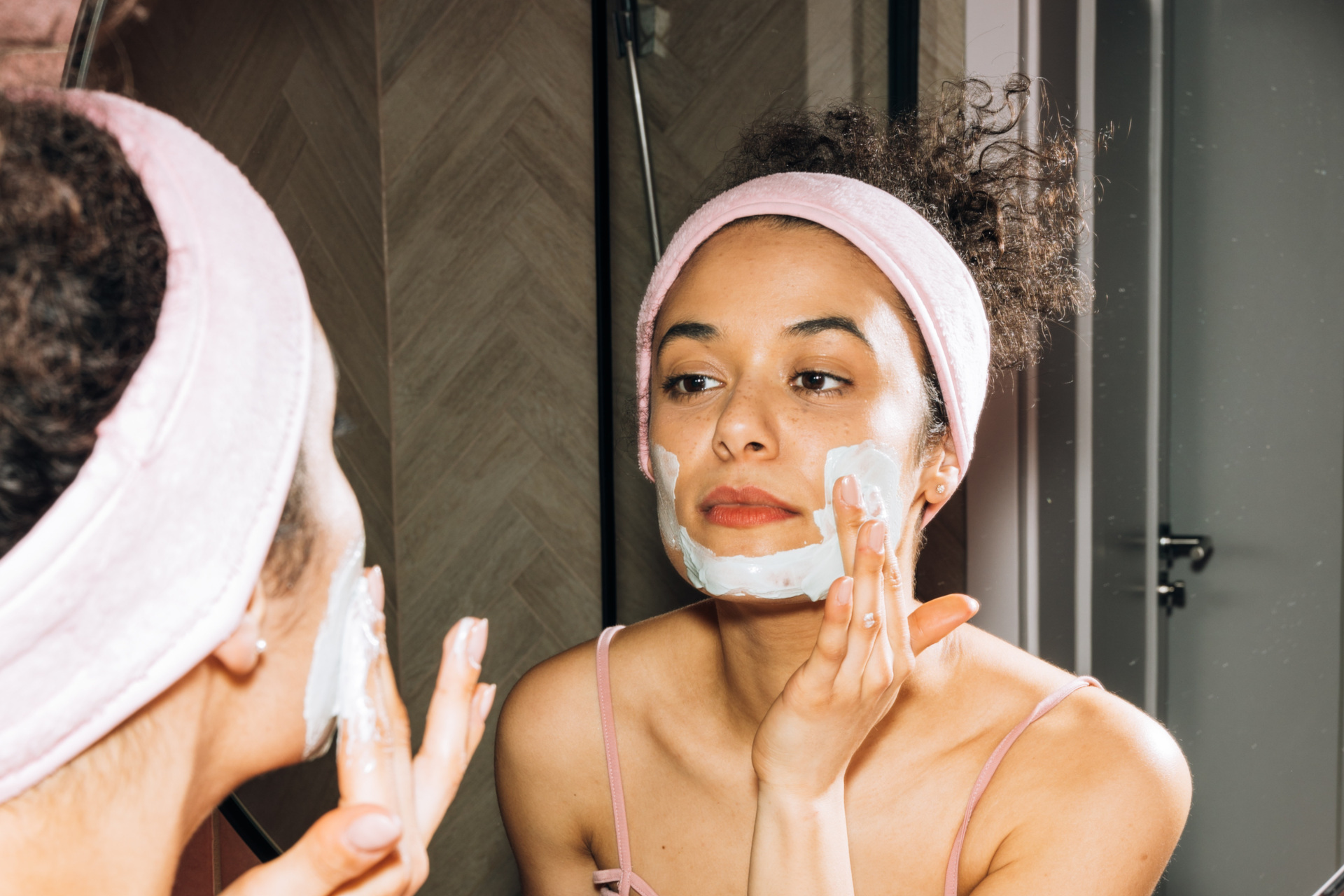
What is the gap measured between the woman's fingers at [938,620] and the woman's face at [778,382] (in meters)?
0.08

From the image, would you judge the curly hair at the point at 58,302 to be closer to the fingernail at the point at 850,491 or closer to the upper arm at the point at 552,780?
the fingernail at the point at 850,491

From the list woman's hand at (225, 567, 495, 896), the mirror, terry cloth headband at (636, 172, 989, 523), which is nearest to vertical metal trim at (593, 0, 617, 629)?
the mirror

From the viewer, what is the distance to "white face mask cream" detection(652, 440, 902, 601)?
67 cm

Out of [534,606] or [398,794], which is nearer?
[398,794]

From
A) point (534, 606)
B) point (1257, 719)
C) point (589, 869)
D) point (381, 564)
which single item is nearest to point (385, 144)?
point (381, 564)

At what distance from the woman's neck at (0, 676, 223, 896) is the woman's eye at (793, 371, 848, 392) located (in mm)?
460

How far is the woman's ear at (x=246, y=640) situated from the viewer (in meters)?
0.39

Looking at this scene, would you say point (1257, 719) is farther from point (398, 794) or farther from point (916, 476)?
point (398, 794)

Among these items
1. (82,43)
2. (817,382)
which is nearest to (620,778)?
(817,382)

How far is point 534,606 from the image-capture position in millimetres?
1354

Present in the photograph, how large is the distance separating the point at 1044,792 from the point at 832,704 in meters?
0.23

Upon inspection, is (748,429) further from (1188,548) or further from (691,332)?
(1188,548)

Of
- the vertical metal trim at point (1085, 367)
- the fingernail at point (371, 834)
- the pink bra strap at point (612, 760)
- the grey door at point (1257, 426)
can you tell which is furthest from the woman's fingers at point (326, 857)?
the grey door at point (1257, 426)

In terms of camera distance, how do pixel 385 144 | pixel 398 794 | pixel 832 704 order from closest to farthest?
pixel 398 794, pixel 832 704, pixel 385 144
